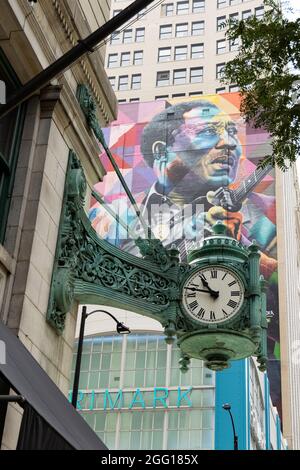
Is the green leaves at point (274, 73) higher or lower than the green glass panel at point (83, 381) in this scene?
lower

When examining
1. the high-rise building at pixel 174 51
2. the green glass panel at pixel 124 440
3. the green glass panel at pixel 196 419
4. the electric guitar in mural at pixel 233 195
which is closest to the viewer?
the green glass panel at pixel 124 440

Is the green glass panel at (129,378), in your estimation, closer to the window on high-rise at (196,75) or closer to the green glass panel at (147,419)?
the green glass panel at (147,419)

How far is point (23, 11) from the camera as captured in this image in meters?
10.3

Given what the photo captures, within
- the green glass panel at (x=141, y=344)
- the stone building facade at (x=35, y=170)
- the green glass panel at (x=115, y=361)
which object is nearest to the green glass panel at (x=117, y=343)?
the green glass panel at (x=115, y=361)

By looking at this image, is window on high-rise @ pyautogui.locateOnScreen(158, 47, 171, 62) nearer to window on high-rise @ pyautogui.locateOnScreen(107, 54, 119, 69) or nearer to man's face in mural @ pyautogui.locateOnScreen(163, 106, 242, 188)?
window on high-rise @ pyautogui.locateOnScreen(107, 54, 119, 69)

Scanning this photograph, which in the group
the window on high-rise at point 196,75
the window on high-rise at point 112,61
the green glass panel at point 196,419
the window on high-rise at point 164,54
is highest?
the window on high-rise at point 164,54

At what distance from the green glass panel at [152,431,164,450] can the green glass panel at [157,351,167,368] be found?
3883mm

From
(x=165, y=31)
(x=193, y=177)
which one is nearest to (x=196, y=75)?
(x=165, y=31)

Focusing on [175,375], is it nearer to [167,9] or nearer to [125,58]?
[125,58]

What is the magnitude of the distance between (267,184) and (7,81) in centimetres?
7542

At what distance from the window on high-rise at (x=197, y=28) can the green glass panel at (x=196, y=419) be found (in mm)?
66435

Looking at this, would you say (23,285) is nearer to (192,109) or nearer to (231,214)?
(231,214)

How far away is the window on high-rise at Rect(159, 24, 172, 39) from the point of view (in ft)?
328

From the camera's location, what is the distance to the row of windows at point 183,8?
101 meters
